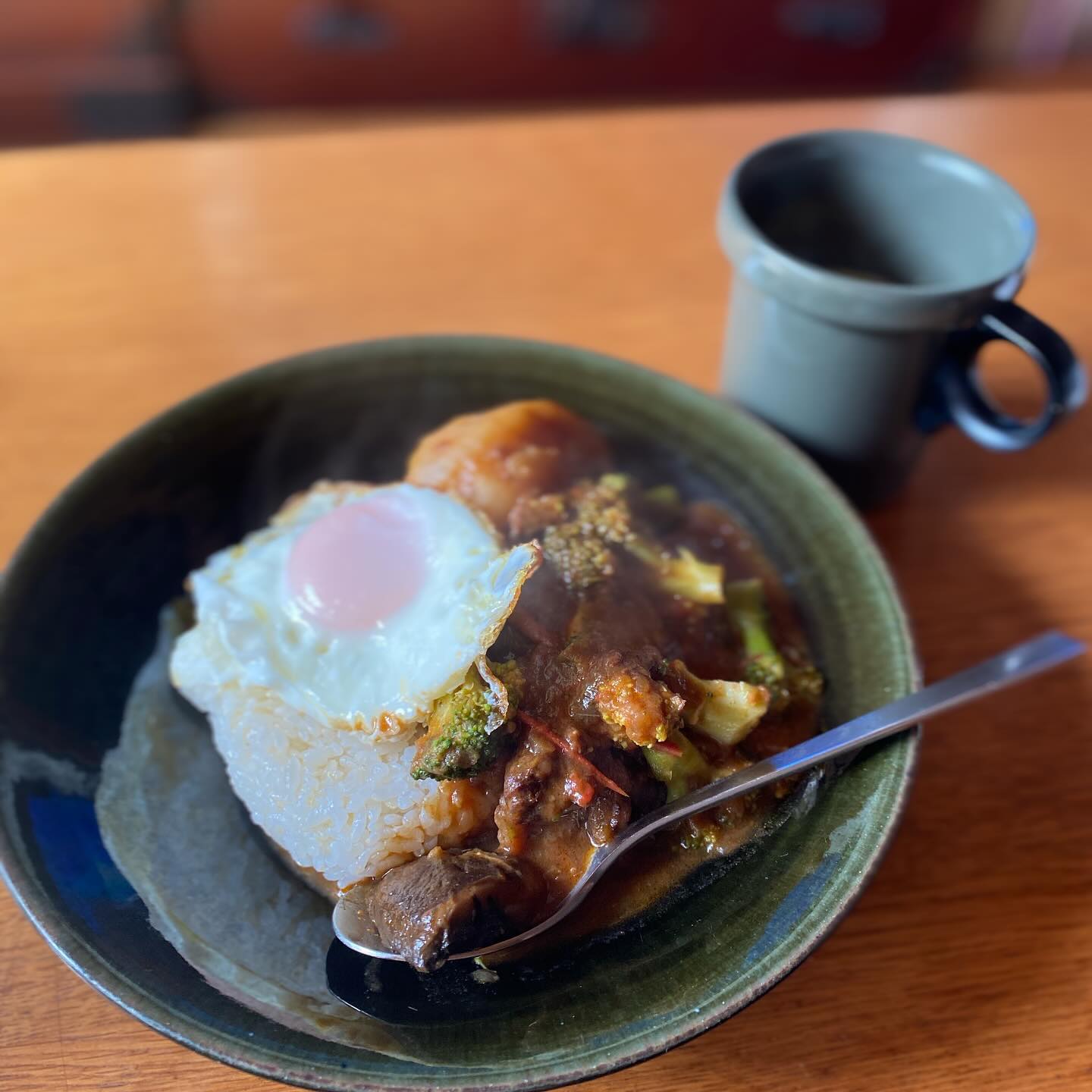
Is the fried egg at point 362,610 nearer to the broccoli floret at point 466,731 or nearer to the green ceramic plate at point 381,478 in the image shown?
the broccoli floret at point 466,731

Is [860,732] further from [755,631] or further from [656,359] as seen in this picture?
[656,359]

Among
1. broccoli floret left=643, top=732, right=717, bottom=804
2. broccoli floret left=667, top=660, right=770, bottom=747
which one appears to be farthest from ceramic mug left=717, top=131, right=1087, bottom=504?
broccoli floret left=643, top=732, right=717, bottom=804

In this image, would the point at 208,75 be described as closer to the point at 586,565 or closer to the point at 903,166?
the point at 903,166

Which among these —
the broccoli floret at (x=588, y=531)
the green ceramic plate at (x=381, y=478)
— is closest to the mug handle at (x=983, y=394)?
the green ceramic plate at (x=381, y=478)

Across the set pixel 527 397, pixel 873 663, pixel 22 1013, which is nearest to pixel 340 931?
pixel 22 1013

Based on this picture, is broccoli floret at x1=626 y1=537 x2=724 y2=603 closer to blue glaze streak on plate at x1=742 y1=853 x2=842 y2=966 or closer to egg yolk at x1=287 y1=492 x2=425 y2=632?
egg yolk at x1=287 y1=492 x2=425 y2=632
